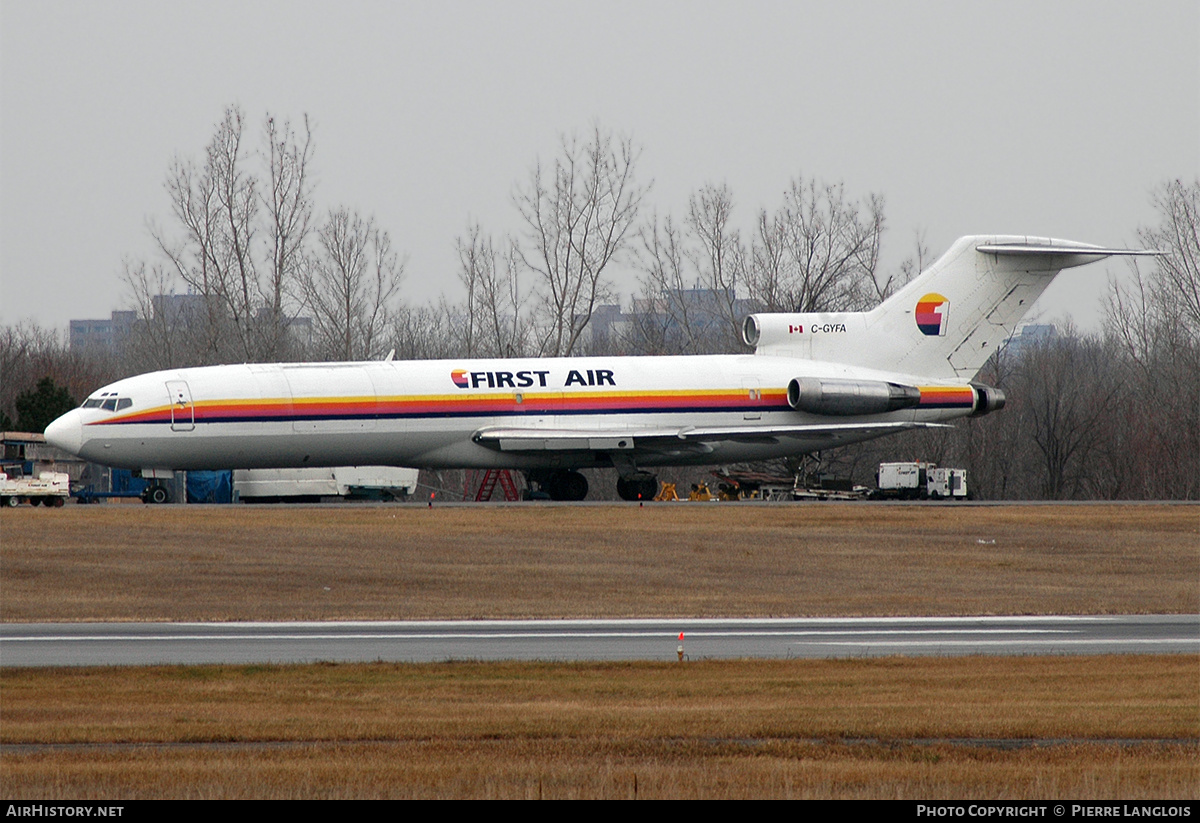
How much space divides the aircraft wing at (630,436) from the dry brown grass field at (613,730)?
21598 mm

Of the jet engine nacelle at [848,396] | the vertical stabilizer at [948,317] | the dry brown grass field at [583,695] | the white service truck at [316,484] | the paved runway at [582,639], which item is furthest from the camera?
the white service truck at [316,484]

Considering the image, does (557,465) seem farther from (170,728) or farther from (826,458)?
(170,728)

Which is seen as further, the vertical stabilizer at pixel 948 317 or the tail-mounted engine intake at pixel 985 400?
the vertical stabilizer at pixel 948 317

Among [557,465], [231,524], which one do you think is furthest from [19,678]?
[557,465]

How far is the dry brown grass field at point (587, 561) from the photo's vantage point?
23.0m

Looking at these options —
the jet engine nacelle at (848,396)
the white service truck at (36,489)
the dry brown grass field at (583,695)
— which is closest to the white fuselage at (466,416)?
the jet engine nacelle at (848,396)

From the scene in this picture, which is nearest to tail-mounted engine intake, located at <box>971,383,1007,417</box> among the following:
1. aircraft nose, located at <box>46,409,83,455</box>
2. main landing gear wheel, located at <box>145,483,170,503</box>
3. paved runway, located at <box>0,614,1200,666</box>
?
paved runway, located at <box>0,614,1200,666</box>

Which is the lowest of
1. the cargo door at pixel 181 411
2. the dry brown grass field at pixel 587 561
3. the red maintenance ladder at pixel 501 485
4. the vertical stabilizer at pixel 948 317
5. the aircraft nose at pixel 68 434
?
the dry brown grass field at pixel 587 561

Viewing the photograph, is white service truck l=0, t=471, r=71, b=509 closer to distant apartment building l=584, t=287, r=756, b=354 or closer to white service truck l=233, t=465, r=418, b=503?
white service truck l=233, t=465, r=418, b=503

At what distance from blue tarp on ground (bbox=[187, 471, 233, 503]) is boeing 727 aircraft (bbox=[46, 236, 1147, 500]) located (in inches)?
311

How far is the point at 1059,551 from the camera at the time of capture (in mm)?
30219

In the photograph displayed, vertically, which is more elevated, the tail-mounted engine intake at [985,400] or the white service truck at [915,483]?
the tail-mounted engine intake at [985,400]

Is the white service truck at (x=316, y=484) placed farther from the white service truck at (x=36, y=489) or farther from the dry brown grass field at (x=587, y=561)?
the dry brown grass field at (x=587, y=561)

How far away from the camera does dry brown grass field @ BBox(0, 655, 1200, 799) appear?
367 inches
